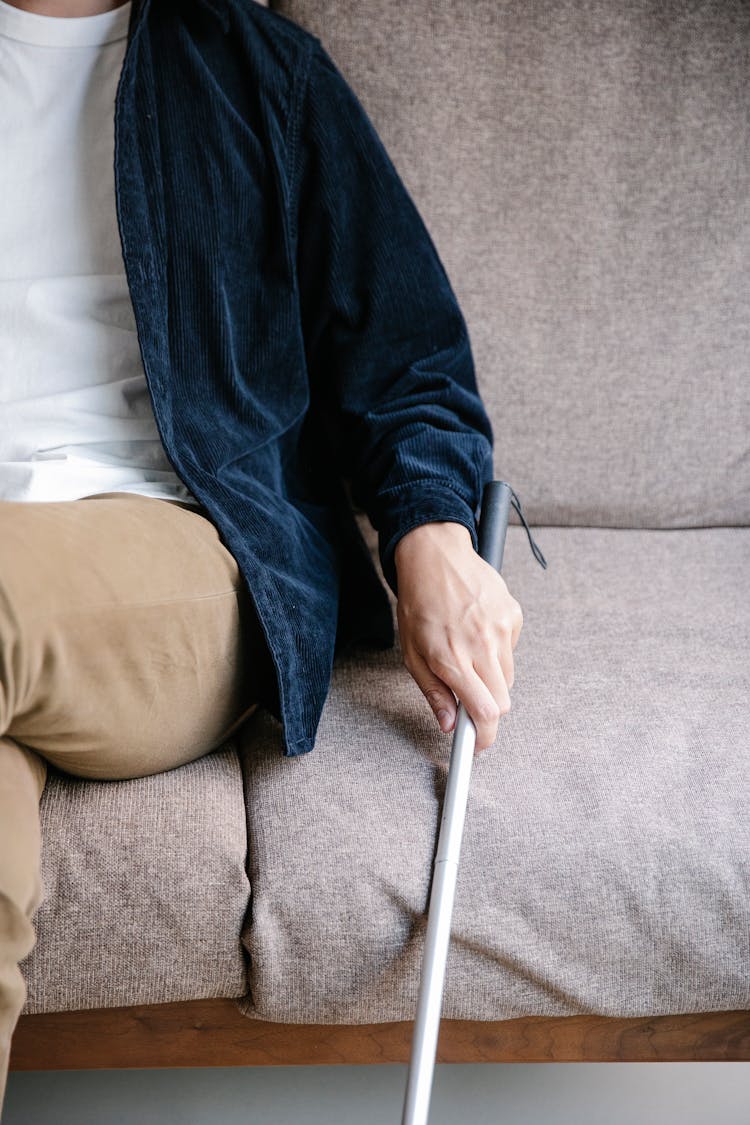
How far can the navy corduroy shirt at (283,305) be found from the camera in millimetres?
1006

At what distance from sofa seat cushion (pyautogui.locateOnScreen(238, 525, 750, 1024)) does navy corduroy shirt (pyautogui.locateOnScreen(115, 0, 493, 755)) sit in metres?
0.10

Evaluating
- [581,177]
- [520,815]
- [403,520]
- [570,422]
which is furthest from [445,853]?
[581,177]

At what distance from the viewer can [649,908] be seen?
2.89 feet

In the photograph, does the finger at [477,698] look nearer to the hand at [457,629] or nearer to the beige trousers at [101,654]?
the hand at [457,629]

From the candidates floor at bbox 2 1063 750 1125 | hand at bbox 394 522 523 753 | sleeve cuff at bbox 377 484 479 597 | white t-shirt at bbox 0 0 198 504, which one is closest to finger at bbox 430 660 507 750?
hand at bbox 394 522 523 753

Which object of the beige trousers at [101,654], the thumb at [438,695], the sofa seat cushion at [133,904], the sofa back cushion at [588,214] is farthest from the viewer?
the sofa back cushion at [588,214]

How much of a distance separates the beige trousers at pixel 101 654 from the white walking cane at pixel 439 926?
0.22 m

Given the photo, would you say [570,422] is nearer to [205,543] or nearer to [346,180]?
[346,180]

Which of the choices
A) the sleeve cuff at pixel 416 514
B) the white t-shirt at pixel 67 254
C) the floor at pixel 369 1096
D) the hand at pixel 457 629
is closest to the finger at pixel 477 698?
the hand at pixel 457 629

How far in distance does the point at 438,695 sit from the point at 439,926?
215mm

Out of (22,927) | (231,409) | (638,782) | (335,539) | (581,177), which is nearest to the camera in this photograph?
(22,927)

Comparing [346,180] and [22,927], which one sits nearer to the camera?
[22,927]

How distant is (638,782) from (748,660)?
11.0 inches

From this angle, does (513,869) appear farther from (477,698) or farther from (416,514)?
(416,514)
